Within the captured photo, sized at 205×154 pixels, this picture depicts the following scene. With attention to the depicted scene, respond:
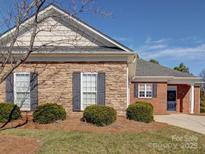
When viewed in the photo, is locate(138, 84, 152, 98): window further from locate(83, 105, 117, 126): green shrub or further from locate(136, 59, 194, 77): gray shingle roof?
locate(83, 105, 117, 126): green shrub

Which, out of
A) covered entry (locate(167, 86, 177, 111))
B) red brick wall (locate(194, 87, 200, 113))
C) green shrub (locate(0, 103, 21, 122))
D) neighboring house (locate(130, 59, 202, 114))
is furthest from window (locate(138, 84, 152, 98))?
green shrub (locate(0, 103, 21, 122))

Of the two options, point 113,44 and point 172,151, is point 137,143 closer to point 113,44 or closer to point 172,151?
point 172,151

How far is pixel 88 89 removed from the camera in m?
15.6

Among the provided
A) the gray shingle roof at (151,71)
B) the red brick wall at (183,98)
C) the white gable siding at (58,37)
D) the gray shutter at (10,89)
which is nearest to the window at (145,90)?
the gray shingle roof at (151,71)

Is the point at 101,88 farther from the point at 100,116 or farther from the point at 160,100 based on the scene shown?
the point at 160,100

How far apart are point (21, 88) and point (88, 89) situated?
3536mm

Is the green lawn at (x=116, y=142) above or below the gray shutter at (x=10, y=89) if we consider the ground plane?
below

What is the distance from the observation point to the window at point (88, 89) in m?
15.6

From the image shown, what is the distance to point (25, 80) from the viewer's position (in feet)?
52.0

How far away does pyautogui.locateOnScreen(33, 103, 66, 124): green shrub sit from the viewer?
13562 mm

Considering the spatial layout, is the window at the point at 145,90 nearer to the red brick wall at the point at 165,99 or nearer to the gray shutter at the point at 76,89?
the red brick wall at the point at 165,99

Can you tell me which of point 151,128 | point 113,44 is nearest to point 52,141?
point 151,128

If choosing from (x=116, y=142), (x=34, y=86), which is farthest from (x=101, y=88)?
(x=116, y=142)

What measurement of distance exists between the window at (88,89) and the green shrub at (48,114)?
198 cm
